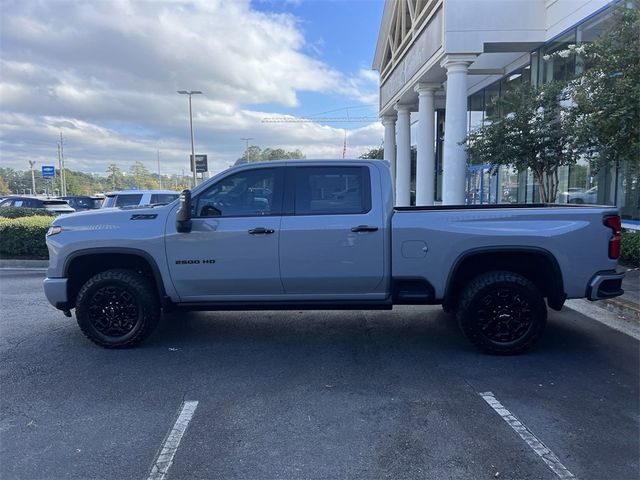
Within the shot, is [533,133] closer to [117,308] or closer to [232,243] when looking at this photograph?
[232,243]

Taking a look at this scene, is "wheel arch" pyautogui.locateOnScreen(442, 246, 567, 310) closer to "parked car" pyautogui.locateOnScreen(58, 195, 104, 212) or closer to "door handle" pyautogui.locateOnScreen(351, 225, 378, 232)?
"door handle" pyautogui.locateOnScreen(351, 225, 378, 232)

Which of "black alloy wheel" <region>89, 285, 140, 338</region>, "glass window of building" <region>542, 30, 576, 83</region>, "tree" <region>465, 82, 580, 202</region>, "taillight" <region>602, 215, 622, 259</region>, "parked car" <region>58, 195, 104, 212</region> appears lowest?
"black alloy wheel" <region>89, 285, 140, 338</region>

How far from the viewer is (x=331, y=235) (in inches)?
181

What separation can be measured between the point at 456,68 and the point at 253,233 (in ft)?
36.6

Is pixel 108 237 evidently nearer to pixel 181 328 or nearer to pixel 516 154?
pixel 181 328

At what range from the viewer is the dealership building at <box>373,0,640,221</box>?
38.6ft

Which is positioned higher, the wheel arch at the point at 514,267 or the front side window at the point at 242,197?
the front side window at the point at 242,197

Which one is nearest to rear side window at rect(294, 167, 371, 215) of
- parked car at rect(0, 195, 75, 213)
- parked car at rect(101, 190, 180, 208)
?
parked car at rect(101, 190, 180, 208)

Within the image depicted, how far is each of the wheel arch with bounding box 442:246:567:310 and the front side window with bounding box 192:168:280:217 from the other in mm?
1981

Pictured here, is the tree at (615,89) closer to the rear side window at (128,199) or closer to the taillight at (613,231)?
the taillight at (613,231)

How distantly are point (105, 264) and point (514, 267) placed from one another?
443 centimetres

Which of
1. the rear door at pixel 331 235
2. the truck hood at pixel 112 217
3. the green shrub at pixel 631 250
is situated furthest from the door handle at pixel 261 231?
the green shrub at pixel 631 250

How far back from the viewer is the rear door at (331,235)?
4.60 m

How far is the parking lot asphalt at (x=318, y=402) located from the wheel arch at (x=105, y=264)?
703 millimetres
